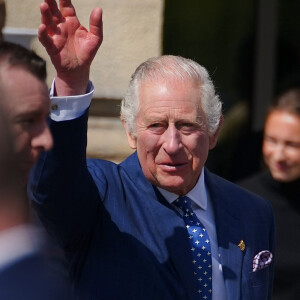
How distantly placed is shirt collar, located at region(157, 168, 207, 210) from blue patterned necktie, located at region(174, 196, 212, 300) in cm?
3

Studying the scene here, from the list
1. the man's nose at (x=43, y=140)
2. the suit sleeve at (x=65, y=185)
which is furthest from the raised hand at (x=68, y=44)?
the man's nose at (x=43, y=140)

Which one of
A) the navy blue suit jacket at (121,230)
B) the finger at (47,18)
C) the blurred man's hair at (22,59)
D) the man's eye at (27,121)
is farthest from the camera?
the navy blue suit jacket at (121,230)

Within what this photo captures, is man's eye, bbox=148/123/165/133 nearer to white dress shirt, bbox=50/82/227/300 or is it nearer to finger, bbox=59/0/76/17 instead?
white dress shirt, bbox=50/82/227/300

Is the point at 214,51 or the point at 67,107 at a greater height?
the point at 67,107

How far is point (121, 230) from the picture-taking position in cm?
302

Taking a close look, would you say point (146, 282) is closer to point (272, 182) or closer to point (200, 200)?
point (200, 200)

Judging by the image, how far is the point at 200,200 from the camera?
321cm

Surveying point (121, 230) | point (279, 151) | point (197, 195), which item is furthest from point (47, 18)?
point (279, 151)

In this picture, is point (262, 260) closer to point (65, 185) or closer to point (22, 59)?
point (65, 185)

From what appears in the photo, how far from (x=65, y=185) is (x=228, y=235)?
620mm

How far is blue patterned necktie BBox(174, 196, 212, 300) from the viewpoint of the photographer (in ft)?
10.0

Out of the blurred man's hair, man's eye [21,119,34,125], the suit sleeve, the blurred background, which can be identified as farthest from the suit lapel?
the blurred background

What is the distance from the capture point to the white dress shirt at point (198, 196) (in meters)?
2.78

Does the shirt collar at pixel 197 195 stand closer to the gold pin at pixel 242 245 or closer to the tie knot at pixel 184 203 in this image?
the tie knot at pixel 184 203
